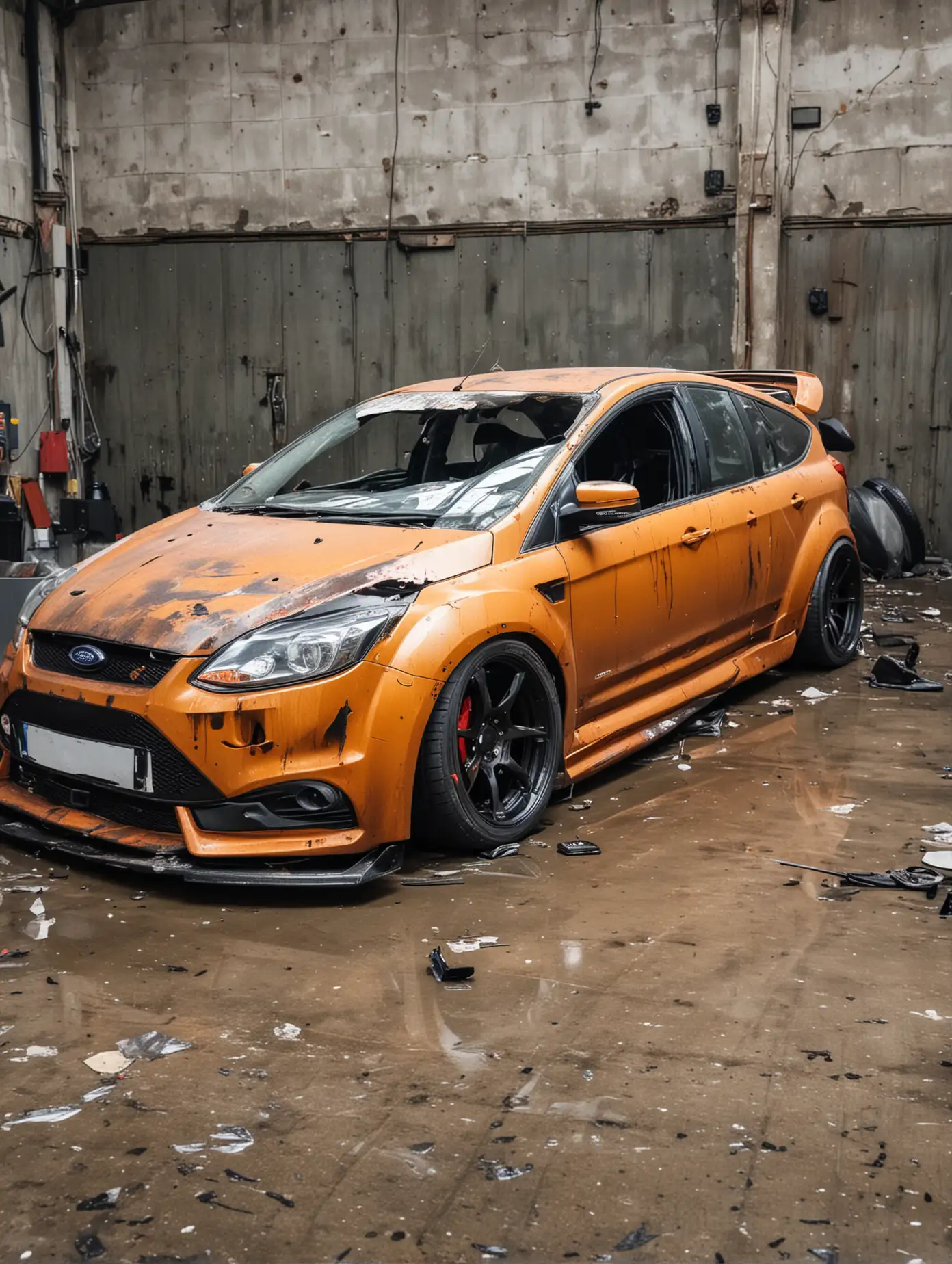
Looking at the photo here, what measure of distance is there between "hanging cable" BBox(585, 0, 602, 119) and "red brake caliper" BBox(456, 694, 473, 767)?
873cm

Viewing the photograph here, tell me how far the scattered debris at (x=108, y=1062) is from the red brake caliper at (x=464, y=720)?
153 cm

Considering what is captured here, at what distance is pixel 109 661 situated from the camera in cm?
396

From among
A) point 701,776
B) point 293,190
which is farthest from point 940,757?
point 293,190

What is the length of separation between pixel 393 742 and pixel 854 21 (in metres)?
9.61

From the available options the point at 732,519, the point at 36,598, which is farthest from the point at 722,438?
the point at 36,598

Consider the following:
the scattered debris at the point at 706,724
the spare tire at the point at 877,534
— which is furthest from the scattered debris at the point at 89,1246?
the spare tire at the point at 877,534

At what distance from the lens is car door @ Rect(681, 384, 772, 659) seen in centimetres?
551

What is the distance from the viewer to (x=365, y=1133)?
2.58 m

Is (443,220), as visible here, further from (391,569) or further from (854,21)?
(391,569)

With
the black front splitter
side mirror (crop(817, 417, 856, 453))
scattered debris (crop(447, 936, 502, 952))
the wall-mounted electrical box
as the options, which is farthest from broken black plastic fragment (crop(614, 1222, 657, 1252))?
the wall-mounted electrical box

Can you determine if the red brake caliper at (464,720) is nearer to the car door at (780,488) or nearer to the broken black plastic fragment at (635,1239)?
the broken black plastic fragment at (635,1239)

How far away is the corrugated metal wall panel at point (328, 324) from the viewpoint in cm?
1157

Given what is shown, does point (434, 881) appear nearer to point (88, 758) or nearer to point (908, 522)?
point (88, 758)

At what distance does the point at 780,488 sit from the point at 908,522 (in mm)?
5165
